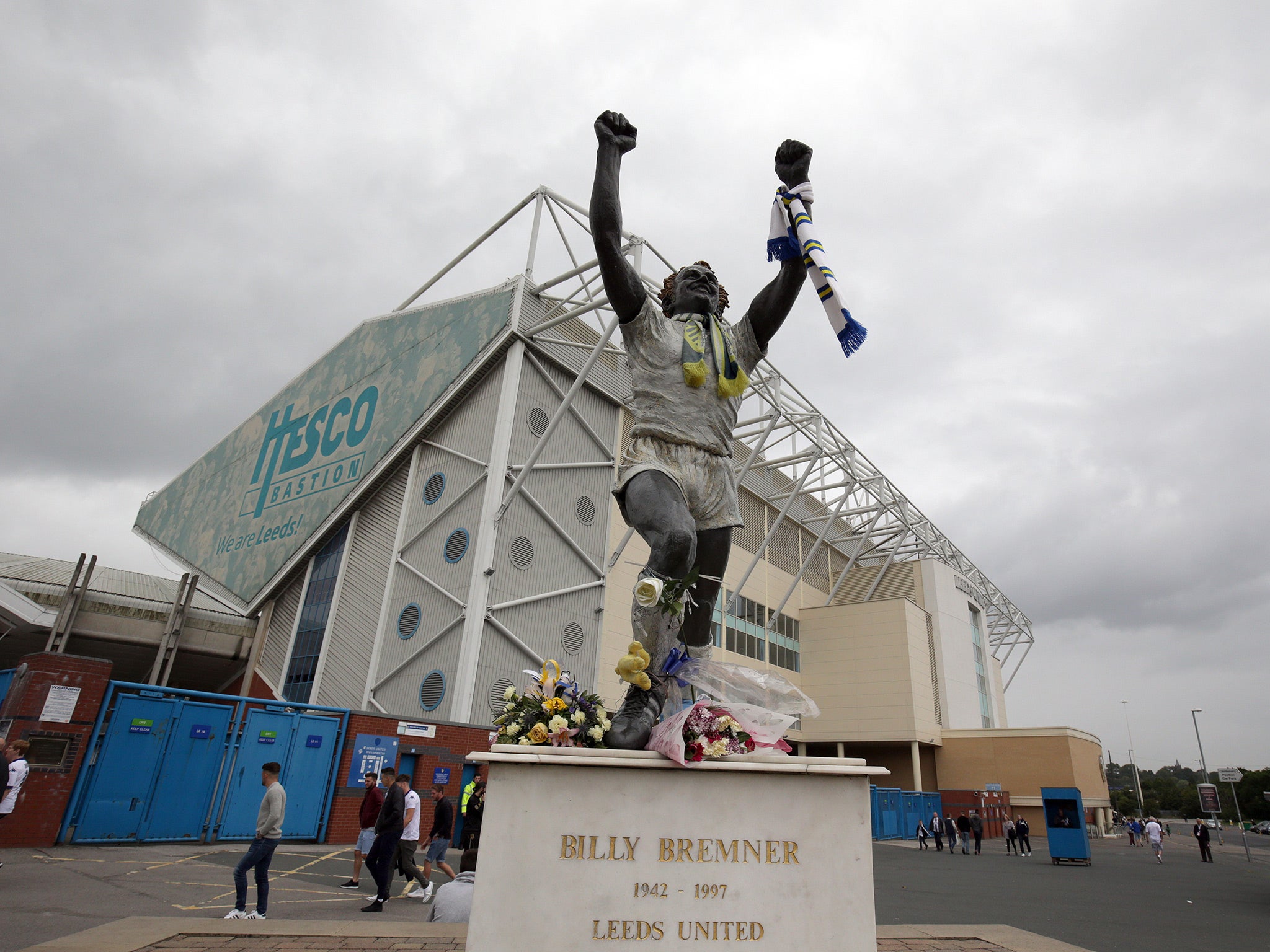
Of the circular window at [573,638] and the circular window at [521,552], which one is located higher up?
the circular window at [521,552]

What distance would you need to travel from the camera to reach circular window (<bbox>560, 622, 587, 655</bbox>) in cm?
1992

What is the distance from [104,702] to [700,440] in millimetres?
12082

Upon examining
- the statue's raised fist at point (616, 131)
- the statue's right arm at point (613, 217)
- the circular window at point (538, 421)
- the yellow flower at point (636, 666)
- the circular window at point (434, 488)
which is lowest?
the yellow flower at point (636, 666)

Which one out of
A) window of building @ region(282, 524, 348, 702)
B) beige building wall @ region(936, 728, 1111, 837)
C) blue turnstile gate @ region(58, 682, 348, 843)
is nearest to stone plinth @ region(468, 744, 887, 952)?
blue turnstile gate @ region(58, 682, 348, 843)

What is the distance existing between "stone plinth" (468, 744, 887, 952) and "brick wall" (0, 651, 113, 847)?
1113cm

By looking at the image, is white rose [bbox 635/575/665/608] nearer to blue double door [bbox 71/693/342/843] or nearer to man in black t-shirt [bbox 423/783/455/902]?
man in black t-shirt [bbox 423/783/455/902]

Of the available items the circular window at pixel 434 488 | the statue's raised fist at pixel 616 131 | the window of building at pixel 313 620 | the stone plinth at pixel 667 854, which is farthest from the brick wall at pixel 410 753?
the statue's raised fist at pixel 616 131

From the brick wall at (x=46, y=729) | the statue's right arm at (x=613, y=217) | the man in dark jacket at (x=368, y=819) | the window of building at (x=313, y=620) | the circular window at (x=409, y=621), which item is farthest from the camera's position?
the window of building at (x=313, y=620)

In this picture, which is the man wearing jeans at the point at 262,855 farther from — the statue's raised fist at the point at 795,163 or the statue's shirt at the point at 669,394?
the statue's raised fist at the point at 795,163

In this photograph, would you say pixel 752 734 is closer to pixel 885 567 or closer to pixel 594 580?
pixel 594 580

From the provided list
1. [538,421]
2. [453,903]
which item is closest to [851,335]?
[453,903]

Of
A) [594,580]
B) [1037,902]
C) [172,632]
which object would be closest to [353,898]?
[1037,902]

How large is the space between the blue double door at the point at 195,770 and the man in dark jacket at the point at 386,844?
21.9ft

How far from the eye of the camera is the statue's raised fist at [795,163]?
3836 mm
